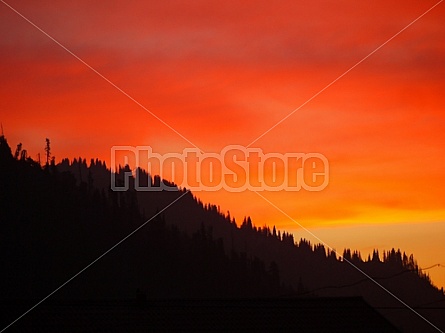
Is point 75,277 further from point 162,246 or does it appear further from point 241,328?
point 241,328

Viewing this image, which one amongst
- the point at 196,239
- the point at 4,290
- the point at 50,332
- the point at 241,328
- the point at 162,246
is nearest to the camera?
the point at 50,332

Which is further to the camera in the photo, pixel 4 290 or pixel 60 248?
pixel 60 248

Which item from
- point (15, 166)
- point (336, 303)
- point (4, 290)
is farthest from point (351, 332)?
point (15, 166)

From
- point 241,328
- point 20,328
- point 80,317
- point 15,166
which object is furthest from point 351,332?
point 15,166

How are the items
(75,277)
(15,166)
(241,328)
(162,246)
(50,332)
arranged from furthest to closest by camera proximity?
(162,246) < (15,166) < (75,277) < (241,328) < (50,332)

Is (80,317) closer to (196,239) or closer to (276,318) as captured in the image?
(276,318)

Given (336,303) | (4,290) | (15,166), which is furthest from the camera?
(15,166)

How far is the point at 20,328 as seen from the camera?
35219mm

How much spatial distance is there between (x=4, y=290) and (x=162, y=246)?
5971 centimetres

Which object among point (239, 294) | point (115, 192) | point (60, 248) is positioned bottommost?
point (239, 294)

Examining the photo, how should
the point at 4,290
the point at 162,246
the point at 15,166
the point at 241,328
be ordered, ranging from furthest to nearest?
the point at 162,246 < the point at 15,166 < the point at 4,290 < the point at 241,328

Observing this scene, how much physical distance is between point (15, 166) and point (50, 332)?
121 meters

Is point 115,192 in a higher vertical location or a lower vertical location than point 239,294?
higher

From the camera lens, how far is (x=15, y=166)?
150125 mm
